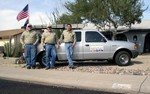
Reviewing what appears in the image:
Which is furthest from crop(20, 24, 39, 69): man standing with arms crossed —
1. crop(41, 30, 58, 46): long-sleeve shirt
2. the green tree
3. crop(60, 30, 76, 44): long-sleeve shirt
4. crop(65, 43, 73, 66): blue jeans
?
the green tree

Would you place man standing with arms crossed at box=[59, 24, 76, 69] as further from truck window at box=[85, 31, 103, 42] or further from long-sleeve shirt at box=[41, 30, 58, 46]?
truck window at box=[85, 31, 103, 42]

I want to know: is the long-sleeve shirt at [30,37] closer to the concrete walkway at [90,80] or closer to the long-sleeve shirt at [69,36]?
the long-sleeve shirt at [69,36]

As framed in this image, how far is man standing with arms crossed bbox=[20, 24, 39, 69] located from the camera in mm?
14359

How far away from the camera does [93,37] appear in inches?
593

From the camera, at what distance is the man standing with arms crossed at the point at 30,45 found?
14359 mm

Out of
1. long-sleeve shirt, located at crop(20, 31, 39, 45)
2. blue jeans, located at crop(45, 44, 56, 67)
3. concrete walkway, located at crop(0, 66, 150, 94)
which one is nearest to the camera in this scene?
concrete walkway, located at crop(0, 66, 150, 94)

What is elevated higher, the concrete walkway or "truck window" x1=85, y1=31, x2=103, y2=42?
→ "truck window" x1=85, y1=31, x2=103, y2=42

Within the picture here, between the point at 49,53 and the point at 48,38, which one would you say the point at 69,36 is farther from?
the point at 49,53

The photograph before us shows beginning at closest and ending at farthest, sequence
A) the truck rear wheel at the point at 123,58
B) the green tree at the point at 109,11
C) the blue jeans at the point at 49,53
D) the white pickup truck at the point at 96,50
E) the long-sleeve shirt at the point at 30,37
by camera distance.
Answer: the blue jeans at the point at 49,53 < the long-sleeve shirt at the point at 30,37 < the white pickup truck at the point at 96,50 < the truck rear wheel at the point at 123,58 < the green tree at the point at 109,11

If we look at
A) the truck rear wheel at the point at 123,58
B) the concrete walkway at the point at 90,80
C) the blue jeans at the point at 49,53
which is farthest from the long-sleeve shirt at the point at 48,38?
the truck rear wheel at the point at 123,58

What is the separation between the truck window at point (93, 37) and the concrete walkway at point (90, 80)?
2.89 metres

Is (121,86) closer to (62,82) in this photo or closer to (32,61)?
(62,82)

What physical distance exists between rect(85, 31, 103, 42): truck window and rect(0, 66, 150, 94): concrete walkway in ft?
9.47

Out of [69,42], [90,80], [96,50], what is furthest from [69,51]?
[90,80]
